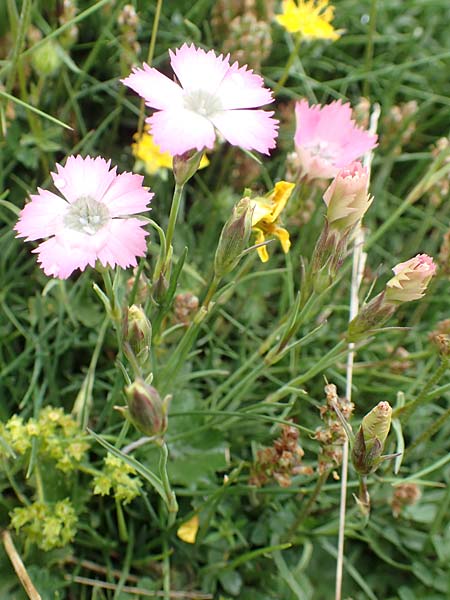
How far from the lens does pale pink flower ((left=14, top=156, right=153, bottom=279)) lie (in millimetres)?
646

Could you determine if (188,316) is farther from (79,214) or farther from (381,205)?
(381,205)

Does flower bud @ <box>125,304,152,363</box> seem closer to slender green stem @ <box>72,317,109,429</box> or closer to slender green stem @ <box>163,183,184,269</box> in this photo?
slender green stem @ <box>163,183,184,269</box>

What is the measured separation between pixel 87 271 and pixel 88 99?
43cm

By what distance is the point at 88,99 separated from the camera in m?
1.37

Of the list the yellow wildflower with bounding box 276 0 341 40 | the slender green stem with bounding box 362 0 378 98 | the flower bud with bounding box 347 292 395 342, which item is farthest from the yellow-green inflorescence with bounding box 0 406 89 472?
the slender green stem with bounding box 362 0 378 98

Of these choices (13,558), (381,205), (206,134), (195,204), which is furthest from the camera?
(381,205)

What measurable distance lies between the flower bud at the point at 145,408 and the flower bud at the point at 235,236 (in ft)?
0.60

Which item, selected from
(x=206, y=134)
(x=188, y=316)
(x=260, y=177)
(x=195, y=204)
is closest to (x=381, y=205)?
(x=260, y=177)

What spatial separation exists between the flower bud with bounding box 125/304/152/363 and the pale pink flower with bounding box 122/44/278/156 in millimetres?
170

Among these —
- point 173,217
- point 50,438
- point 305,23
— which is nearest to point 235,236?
point 173,217

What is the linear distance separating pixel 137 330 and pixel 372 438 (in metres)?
0.26

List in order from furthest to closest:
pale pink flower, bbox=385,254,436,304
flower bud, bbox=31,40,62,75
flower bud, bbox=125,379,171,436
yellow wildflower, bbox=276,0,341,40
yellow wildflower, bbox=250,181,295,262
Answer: yellow wildflower, bbox=276,0,341,40, flower bud, bbox=31,40,62,75, yellow wildflower, bbox=250,181,295,262, pale pink flower, bbox=385,254,436,304, flower bud, bbox=125,379,171,436

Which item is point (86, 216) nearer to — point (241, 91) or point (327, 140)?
point (241, 91)

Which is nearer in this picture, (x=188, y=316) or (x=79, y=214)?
(x=79, y=214)
